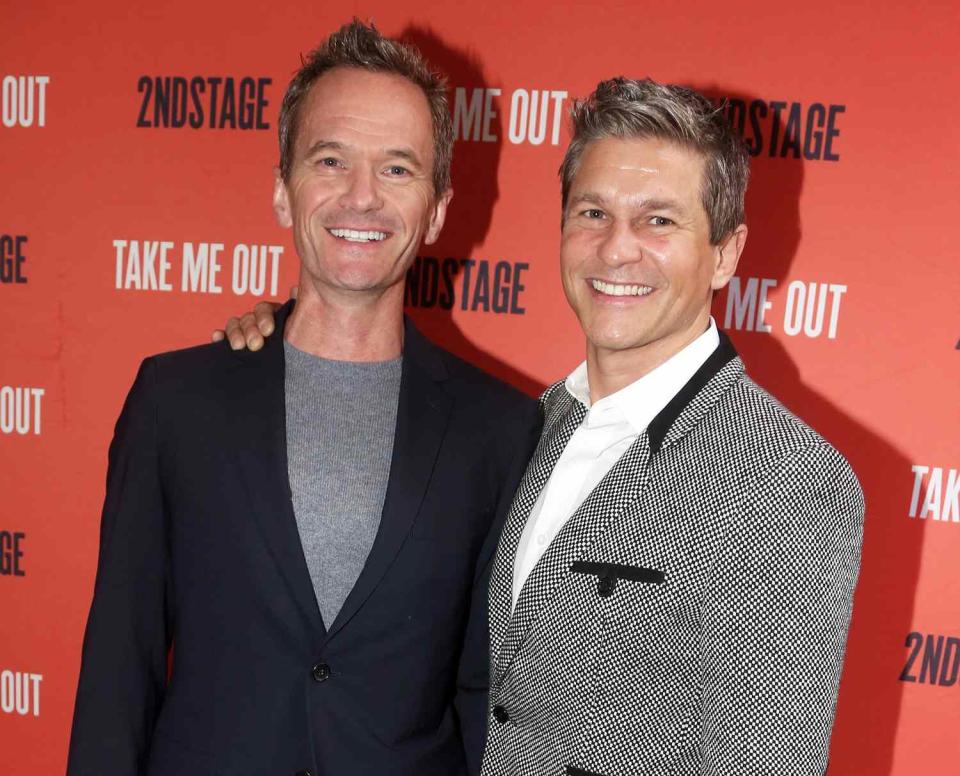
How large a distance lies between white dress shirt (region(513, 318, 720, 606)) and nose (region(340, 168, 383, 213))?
0.59m

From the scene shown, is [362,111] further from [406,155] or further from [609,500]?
[609,500]

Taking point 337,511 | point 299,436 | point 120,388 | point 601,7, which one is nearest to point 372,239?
point 299,436

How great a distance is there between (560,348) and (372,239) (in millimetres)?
941

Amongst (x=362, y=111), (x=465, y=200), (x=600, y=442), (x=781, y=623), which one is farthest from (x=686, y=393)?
(x=465, y=200)

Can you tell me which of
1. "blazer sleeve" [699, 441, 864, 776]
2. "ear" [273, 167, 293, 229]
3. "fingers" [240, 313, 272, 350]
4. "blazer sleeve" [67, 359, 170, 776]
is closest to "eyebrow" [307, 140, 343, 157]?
"ear" [273, 167, 293, 229]

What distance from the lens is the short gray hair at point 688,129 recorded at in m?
1.67

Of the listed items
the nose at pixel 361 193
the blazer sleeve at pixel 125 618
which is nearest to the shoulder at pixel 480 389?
the nose at pixel 361 193

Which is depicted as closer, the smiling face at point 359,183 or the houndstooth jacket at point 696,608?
the houndstooth jacket at point 696,608

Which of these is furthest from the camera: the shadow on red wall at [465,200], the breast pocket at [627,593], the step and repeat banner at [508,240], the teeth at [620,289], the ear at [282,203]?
the shadow on red wall at [465,200]

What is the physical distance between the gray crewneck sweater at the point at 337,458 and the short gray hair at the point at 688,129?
65 centimetres

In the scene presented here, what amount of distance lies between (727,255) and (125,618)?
1308mm

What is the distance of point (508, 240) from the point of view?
2664 mm

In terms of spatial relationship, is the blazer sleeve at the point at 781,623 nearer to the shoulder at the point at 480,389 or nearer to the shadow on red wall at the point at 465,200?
the shoulder at the point at 480,389

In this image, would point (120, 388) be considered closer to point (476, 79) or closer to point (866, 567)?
point (476, 79)
